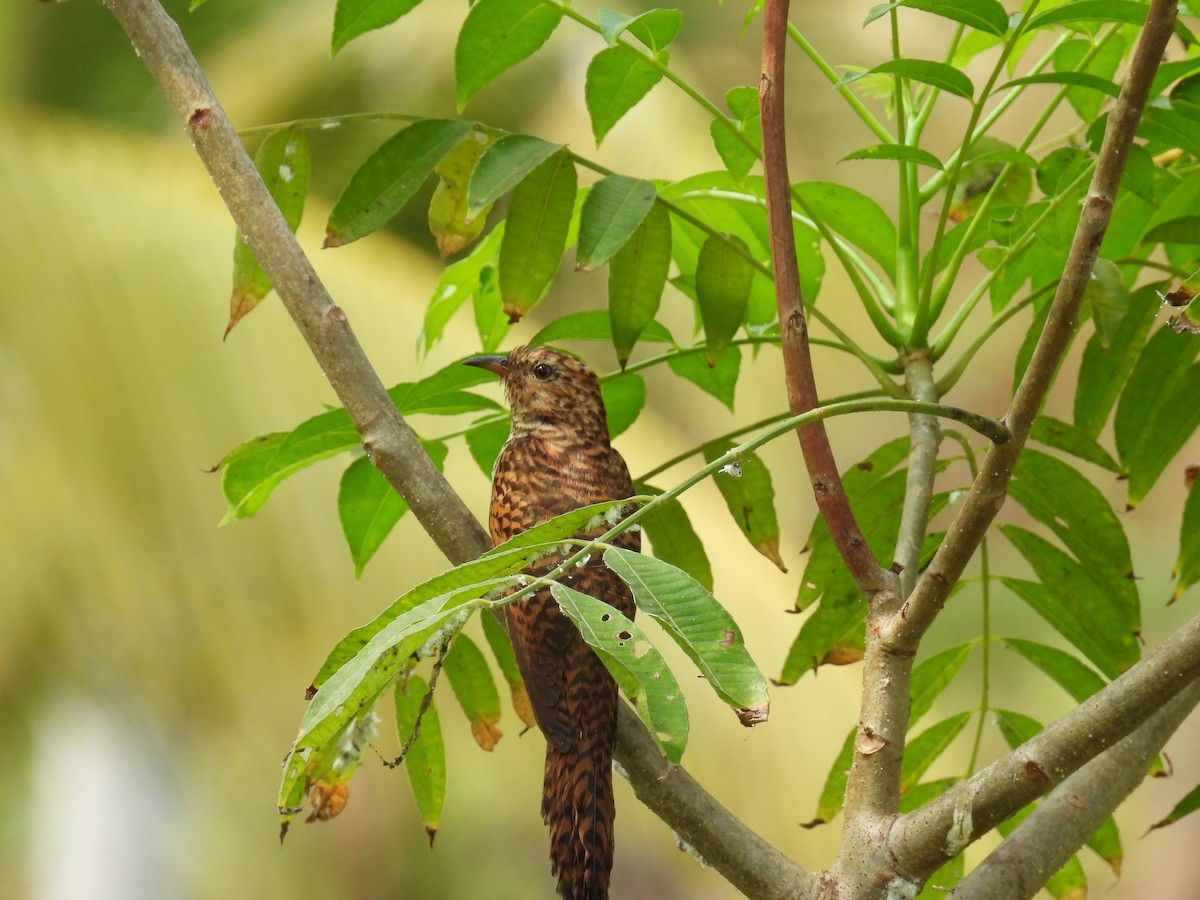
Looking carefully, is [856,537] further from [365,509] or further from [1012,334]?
[1012,334]

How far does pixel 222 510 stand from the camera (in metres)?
3.80

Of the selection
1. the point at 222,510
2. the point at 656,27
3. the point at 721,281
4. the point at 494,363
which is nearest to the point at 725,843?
the point at 721,281

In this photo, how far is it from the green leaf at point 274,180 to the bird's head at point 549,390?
1.23 feet

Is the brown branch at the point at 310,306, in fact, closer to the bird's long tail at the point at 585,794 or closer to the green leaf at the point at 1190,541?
the bird's long tail at the point at 585,794

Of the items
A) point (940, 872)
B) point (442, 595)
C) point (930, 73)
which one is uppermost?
point (930, 73)

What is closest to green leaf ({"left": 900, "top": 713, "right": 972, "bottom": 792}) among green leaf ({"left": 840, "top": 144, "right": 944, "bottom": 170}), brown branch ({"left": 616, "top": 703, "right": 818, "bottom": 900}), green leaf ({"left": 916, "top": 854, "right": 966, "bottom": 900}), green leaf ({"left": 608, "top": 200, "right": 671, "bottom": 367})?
green leaf ({"left": 916, "top": 854, "right": 966, "bottom": 900})

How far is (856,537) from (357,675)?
47 cm

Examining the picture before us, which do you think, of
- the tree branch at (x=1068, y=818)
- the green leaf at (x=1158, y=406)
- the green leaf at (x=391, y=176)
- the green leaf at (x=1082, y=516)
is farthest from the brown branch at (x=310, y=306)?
the green leaf at (x=1158, y=406)

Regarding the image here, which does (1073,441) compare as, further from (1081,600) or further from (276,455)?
(276,455)

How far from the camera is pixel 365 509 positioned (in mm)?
1405

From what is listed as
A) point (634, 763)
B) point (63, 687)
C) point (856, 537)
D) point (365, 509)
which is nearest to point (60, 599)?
point (63, 687)

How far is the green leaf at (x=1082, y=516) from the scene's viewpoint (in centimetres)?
132

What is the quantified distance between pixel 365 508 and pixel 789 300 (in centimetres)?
67

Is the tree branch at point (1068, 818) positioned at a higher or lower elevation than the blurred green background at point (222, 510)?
lower
